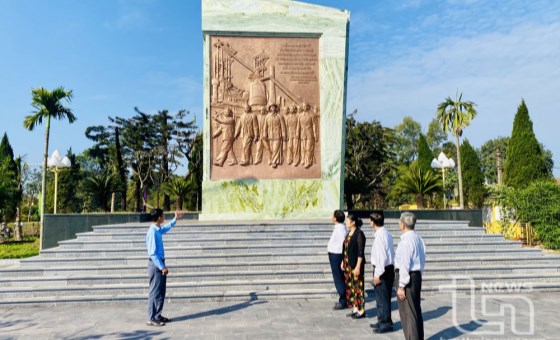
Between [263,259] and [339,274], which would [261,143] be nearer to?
Result: [263,259]

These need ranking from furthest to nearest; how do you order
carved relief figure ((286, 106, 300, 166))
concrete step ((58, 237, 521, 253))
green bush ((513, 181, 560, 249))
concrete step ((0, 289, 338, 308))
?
green bush ((513, 181, 560, 249))
carved relief figure ((286, 106, 300, 166))
concrete step ((58, 237, 521, 253))
concrete step ((0, 289, 338, 308))

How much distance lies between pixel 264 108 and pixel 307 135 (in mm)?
1575

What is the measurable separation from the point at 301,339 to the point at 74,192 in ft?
112

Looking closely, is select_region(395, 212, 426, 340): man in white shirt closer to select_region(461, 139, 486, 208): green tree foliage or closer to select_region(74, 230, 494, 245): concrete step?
select_region(74, 230, 494, 245): concrete step

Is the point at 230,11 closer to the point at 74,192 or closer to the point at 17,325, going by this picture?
the point at 17,325

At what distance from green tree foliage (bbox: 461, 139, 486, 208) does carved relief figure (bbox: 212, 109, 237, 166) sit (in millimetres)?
25922

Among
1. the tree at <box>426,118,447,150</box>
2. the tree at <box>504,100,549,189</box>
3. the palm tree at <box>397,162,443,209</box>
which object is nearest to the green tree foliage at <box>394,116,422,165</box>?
the tree at <box>426,118,447,150</box>

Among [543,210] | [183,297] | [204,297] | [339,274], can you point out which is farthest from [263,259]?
[543,210]

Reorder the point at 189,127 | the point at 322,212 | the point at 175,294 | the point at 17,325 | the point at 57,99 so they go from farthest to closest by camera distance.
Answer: the point at 189,127 → the point at 57,99 → the point at 322,212 → the point at 175,294 → the point at 17,325

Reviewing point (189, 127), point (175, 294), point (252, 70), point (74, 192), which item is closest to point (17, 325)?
point (175, 294)

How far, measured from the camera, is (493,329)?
4.92 meters

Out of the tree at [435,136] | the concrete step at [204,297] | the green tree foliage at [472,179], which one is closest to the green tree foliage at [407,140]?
the tree at [435,136]

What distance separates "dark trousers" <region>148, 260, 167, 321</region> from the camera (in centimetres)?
525

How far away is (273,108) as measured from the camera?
11570 mm
